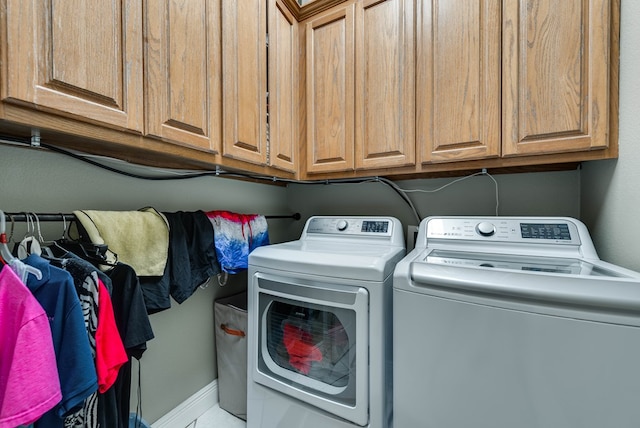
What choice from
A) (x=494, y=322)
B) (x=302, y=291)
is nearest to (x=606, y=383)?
(x=494, y=322)

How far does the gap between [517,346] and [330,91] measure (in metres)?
1.46

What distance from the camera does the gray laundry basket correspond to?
1.55 meters

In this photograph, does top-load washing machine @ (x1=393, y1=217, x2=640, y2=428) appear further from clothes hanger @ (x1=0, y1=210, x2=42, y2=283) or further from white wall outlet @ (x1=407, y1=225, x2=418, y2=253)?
clothes hanger @ (x1=0, y1=210, x2=42, y2=283)

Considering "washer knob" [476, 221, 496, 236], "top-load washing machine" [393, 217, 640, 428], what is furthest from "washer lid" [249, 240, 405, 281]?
"washer knob" [476, 221, 496, 236]

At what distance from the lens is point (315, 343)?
124cm

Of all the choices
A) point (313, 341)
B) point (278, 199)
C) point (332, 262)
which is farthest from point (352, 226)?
point (278, 199)

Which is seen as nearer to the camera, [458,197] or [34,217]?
[34,217]

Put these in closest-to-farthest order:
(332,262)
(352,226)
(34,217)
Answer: (34,217)
(332,262)
(352,226)

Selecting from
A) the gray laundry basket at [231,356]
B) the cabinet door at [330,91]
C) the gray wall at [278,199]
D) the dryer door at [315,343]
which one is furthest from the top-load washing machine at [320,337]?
the cabinet door at [330,91]

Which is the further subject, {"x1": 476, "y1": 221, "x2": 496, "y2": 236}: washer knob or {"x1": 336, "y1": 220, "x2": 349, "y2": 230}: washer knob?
{"x1": 336, "y1": 220, "x2": 349, "y2": 230}: washer knob

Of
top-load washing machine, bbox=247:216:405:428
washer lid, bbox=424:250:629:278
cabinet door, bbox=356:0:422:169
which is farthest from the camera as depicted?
cabinet door, bbox=356:0:422:169

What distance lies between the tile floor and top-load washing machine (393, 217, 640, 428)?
43.3 inches

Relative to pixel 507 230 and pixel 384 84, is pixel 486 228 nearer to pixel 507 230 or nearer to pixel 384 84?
pixel 507 230

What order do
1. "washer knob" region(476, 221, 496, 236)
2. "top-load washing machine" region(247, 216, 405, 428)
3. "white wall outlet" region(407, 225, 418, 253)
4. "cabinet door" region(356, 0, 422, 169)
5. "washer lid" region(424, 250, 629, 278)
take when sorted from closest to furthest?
"washer lid" region(424, 250, 629, 278)
"top-load washing machine" region(247, 216, 405, 428)
"washer knob" region(476, 221, 496, 236)
"cabinet door" region(356, 0, 422, 169)
"white wall outlet" region(407, 225, 418, 253)
